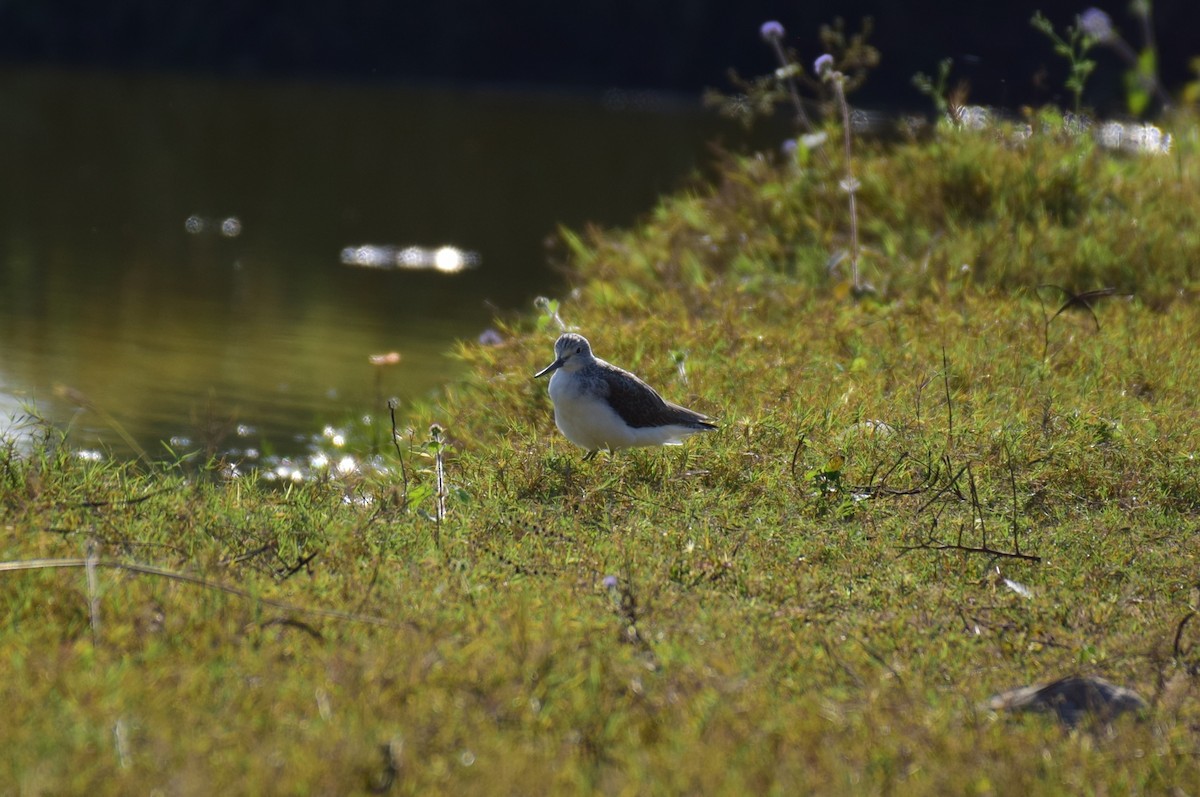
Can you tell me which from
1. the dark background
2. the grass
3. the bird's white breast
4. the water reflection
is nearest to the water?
the water reflection

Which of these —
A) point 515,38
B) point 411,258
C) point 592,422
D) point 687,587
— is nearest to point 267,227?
point 411,258

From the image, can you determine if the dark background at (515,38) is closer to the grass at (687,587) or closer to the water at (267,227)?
the water at (267,227)

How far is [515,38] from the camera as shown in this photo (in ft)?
81.4

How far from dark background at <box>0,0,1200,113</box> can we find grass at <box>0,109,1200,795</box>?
1711cm

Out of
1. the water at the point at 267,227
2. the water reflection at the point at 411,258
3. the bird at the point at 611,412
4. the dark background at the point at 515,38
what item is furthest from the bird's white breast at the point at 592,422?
the dark background at the point at 515,38

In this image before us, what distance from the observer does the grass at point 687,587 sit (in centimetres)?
271

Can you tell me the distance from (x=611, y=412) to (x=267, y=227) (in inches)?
323

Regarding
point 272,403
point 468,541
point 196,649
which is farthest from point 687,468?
point 272,403

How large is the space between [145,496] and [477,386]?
231 centimetres

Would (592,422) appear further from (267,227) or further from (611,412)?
(267,227)

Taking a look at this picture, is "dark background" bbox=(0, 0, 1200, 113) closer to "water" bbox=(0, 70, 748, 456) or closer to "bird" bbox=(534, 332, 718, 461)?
"water" bbox=(0, 70, 748, 456)

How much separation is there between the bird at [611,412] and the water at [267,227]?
103 centimetres

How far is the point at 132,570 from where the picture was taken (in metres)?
3.39

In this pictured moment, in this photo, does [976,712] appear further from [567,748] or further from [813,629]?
[567,748]
